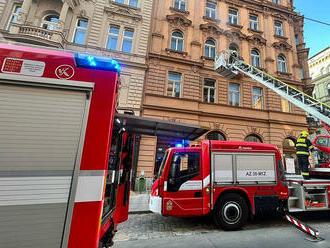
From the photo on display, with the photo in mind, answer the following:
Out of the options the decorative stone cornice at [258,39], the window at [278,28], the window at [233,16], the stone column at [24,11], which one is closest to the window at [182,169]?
the stone column at [24,11]

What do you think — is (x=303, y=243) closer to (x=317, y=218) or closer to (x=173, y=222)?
(x=317, y=218)

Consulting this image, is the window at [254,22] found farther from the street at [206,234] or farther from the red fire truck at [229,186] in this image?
the street at [206,234]

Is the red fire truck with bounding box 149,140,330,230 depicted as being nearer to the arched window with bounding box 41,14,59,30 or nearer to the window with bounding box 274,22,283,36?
the arched window with bounding box 41,14,59,30

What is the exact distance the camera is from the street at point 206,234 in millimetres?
3535

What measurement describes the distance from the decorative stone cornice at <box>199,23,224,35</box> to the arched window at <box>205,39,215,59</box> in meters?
0.83

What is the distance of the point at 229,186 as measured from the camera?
4.59 metres

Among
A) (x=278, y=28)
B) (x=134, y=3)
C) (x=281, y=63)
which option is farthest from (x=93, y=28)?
(x=278, y=28)

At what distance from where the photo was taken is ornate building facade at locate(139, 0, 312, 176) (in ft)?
38.1

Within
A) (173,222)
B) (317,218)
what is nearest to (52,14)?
(173,222)

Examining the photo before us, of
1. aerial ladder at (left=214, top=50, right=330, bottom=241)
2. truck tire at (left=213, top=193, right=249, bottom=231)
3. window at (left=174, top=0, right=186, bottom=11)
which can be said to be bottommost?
truck tire at (left=213, top=193, right=249, bottom=231)

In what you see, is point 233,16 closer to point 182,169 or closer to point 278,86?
point 278,86

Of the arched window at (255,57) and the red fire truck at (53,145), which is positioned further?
the arched window at (255,57)

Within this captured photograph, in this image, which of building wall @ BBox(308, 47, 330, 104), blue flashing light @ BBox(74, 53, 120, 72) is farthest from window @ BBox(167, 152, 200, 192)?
building wall @ BBox(308, 47, 330, 104)

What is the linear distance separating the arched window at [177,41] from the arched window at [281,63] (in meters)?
10.0
